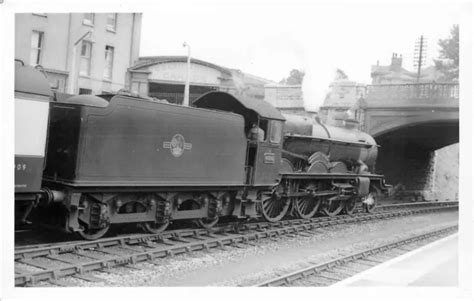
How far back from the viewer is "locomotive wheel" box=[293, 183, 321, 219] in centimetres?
902

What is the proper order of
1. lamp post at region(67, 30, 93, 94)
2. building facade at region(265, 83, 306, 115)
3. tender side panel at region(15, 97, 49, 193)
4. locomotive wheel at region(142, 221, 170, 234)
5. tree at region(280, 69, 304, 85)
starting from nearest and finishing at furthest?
tender side panel at region(15, 97, 49, 193)
lamp post at region(67, 30, 93, 94)
locomotive wheel at region(142, 221, 170, 234)
tree at region(280, 69, 304, 85)
building facade at region(265, 83, 306, 115)

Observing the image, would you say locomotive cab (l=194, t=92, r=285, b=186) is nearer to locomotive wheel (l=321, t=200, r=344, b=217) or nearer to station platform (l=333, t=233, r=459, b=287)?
locomotive wheel (l=321, t=200, r=344, b=217)

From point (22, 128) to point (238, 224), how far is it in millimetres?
3750

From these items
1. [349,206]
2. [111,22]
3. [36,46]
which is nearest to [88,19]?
[111,22]

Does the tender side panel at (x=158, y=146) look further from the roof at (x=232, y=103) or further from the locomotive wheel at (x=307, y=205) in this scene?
the locomotive wheel at (x=307, y=205)

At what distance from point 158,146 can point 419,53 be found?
11.0 feet

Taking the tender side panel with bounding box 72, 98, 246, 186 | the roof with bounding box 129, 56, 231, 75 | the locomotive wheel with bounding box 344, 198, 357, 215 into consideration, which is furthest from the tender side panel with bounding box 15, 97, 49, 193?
the locomotive wheel with bounding box 344, 198, 357, 215

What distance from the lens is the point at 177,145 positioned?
6.13 m

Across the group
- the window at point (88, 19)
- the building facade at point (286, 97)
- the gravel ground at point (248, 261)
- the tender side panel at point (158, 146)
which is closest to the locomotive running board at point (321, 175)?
the gravel ground at point (248, 261)

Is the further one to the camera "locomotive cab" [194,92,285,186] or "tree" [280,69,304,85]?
"tree" [280,69,304,85]

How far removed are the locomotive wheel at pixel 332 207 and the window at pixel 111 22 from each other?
234 inches

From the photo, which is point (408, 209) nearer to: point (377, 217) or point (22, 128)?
point (377, 217)

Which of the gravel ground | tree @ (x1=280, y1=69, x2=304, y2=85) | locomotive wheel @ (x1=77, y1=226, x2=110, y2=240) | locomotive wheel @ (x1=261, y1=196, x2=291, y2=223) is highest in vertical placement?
tree @ (x1=280, y1=69, x2=304, y2=85)

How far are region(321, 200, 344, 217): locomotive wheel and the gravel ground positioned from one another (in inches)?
37.6
